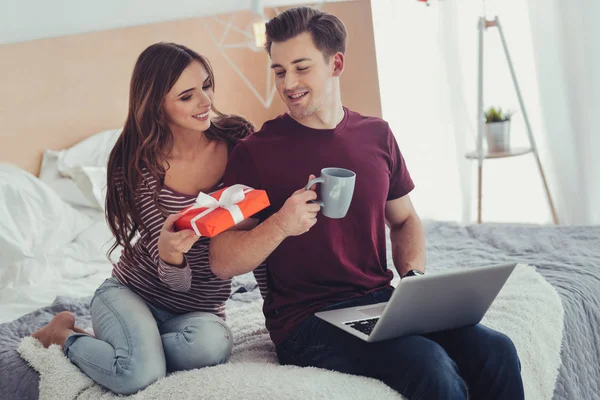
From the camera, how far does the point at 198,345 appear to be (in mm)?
1552

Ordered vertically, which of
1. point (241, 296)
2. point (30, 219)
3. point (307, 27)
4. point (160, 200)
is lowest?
point (241, 296)

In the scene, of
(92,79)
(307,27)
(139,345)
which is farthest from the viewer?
(92,79)

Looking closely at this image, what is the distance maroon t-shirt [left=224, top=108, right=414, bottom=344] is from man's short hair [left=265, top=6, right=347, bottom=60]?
0.18 metres

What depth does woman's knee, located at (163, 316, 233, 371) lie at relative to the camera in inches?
61.3

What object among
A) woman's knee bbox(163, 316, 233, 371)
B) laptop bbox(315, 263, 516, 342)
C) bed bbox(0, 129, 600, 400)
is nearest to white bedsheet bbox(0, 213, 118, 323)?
bed bbox(0, 129, 600, 400)

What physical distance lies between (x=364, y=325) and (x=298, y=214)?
25cm

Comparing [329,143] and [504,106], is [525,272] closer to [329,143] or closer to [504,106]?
[329,143]

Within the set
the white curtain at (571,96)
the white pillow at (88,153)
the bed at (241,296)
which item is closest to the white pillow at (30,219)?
the bed at (241,296)

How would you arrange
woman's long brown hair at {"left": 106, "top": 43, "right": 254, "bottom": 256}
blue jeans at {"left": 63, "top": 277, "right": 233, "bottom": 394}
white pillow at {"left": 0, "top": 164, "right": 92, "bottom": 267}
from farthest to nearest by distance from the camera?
white pillow at {"left": 0, "top": 164, "right": 92, "bottom": 267}
woman's long brown hair at {"left": 106, "top": 43, "right": 254, "bottom": 256}
blue jeans at {"left": 63, "top": 277, "right": 233, "bottom": 394}

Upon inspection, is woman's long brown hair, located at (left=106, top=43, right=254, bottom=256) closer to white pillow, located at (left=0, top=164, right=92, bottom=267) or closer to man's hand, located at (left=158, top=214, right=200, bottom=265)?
man's hand, located at (left=158, top=214, right=200, bottom=265)

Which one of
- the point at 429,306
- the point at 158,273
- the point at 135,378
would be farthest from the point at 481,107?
the point at 135,378

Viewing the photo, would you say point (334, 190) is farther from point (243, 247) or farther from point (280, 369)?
point (280, 369)

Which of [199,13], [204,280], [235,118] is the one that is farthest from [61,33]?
[204,280]

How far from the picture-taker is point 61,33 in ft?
9.81
